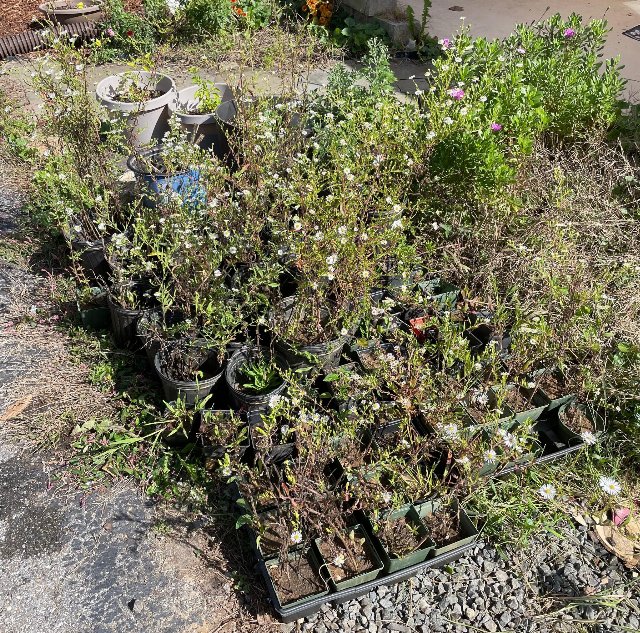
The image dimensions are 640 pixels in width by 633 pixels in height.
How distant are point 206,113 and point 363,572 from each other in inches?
145

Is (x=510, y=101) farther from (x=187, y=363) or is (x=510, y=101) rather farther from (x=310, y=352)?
(x=187, y=363)

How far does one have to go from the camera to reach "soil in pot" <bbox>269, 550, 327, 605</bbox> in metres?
2.49

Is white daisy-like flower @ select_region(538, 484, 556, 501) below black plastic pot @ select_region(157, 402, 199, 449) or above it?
above

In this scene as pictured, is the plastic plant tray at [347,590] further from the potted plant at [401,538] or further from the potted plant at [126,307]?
the potted plant at [126,307]

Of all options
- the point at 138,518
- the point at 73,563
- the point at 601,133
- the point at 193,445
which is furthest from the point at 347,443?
the point at 601,133

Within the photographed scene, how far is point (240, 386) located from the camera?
3.07 meters

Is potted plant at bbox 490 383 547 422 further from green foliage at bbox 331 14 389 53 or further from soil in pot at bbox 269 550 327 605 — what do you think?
green foliage at bbox 331 14 389 53

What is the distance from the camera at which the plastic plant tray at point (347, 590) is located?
239cm

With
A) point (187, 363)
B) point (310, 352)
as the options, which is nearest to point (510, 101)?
point (310, 352)

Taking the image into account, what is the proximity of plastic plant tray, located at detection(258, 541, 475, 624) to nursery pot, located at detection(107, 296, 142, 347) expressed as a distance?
1550 mm

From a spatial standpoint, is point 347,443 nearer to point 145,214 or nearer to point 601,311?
point 601,311

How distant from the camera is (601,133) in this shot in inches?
171

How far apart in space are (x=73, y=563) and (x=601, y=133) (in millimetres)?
4250

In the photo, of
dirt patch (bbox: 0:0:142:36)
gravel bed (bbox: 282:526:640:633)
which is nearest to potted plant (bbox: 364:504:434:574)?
gravel bed (bbox: 282:526:640:633)
